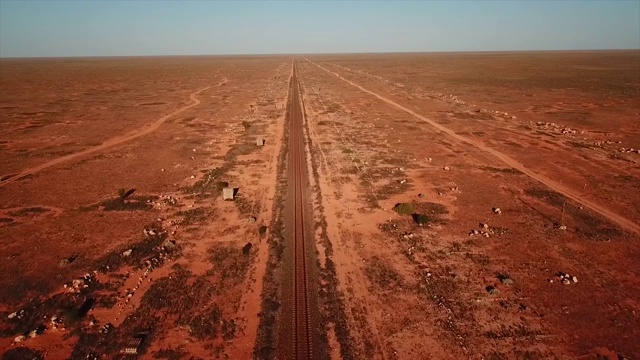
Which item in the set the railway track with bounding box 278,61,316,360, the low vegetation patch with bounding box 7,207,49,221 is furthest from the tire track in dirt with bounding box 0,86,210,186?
the railway track with bounding box 278,61,316,360

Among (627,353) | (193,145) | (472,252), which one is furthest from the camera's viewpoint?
(193,145)

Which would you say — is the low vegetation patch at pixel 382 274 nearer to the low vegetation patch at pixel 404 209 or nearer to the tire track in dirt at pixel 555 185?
the low vegetation patch at pixel 404 209

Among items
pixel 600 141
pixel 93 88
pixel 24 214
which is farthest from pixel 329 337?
pixel 93 88

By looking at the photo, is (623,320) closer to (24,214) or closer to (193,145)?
(24,214)

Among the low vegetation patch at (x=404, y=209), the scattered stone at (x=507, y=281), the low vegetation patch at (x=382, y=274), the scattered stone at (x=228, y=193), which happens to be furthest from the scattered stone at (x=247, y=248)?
the scattered stone at (x=507, y=281)

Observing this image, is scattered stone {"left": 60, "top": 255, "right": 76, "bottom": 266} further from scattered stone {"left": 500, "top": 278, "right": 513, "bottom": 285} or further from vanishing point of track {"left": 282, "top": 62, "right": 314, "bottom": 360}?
scattered stone {"left": 500, "top": 278, "right": 513, "bottom": 285}

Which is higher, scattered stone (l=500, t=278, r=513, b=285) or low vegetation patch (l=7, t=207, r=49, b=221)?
low vegetation patch (l=7, t=207, r=49, b=221)

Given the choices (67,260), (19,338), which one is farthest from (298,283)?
(67,260)
